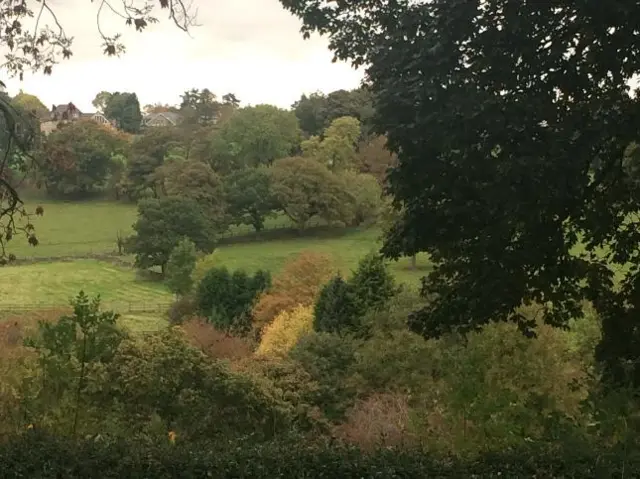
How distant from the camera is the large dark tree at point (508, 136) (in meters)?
5.61

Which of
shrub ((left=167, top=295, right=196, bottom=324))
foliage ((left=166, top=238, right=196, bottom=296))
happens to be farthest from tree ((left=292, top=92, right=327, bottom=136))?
shrub ((left=167, top=295, right=196, bottom=324))

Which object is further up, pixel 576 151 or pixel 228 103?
pixel 228 103

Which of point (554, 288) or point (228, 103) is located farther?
point (228, 103)

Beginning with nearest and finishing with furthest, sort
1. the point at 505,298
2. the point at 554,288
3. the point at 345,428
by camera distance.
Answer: the point at 505,298
the point at 554,288
the point at 345,428

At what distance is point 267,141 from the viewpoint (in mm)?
65625

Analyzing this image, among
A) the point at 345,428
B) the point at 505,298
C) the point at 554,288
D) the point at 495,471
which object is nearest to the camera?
the point at 495,471

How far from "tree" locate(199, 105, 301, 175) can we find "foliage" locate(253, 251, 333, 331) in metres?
32.3

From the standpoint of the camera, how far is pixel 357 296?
26000mm

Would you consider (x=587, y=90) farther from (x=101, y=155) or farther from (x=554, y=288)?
(x=101, y=155)

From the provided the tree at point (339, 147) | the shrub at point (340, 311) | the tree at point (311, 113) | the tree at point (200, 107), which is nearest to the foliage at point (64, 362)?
the shrub at point (340, 311)

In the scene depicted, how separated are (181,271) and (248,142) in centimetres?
2866

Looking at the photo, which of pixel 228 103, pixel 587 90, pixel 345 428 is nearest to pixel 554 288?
pixel 587 90

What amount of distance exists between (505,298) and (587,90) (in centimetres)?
208

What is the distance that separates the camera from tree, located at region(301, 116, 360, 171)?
56906mm
